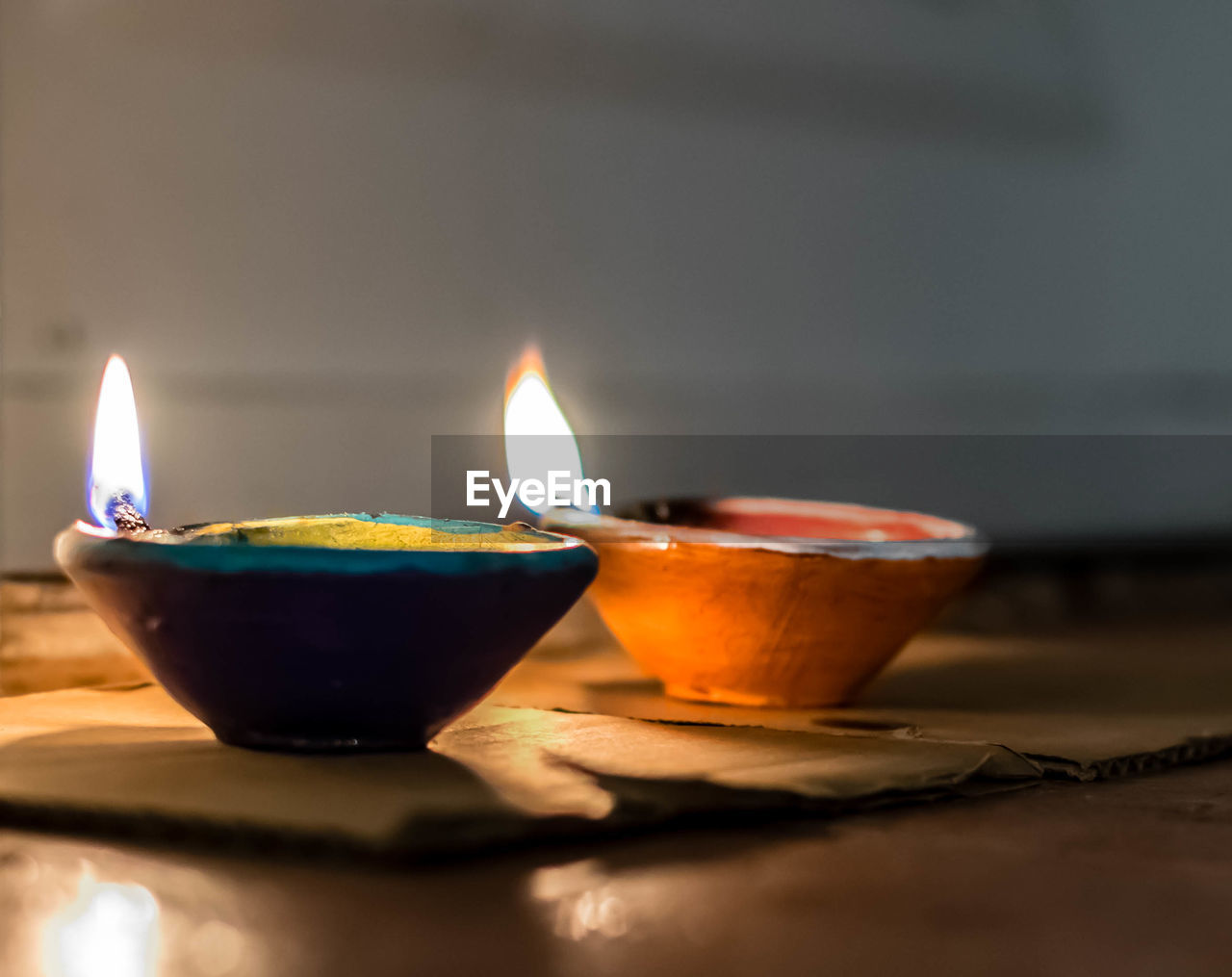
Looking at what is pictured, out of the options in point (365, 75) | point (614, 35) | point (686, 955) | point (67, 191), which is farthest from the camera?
point (614, 35)

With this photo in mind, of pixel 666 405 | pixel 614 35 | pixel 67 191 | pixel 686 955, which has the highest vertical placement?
pixel 614 35

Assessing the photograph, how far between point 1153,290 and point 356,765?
1046 mm

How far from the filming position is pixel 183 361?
2.37 feet

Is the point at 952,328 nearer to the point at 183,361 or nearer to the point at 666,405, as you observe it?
the point at 666,405

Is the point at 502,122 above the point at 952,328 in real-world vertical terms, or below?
above

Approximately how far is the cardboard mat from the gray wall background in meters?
0.21

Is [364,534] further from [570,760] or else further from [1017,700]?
[1017,700]

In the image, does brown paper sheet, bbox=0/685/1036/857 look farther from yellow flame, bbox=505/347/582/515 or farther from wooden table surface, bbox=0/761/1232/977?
yellow flame, bbox=505/347/582/515

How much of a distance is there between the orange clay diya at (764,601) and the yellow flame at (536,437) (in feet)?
0.07

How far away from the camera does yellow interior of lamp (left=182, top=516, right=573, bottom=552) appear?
0.45m

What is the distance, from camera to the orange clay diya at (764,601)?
21.6 inches

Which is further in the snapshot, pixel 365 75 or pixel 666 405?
pixel 666 405

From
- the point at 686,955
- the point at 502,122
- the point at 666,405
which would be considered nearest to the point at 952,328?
the point at 666,405

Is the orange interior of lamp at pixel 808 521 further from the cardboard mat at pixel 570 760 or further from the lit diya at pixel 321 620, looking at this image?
the lit diya at pixel 321 620
